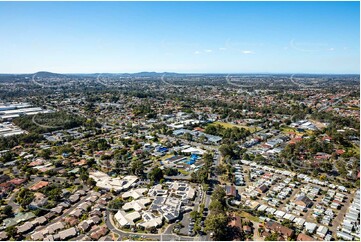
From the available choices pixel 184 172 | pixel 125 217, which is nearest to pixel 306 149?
pixel 184 172

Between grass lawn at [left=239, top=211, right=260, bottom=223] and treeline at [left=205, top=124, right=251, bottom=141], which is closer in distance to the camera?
grass lawn at [left=239, top=211, right=260, bottom=223]

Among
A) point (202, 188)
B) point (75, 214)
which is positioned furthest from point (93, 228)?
point (202, 188)

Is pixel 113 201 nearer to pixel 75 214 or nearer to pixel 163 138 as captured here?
pixel 75 214

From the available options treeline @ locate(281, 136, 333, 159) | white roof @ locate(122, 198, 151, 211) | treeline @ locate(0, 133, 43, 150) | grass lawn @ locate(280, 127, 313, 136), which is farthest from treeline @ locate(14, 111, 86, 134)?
grass lawn @ locate(280, 127, 313, 136)

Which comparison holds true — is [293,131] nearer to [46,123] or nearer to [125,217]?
[125,217]

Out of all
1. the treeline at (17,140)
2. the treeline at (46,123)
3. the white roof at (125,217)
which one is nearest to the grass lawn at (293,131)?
the white roof at (125,217)

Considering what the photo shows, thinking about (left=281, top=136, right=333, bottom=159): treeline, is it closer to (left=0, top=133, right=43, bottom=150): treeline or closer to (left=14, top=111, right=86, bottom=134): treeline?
(left=0, top=133, right=43, bottom=150): treeline

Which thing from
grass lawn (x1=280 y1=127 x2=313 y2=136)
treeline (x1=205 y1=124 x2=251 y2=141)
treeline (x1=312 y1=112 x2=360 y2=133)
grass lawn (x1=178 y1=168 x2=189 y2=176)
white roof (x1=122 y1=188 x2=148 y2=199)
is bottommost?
grass lawn (x1=178 y1=168 x2=189 y2=176)

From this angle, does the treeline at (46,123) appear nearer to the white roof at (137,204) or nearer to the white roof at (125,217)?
the white roof at (137,204)

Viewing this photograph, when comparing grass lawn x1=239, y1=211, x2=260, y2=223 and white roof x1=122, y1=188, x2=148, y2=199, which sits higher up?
white roof x1=122, y1=188, x2=148, y2=199
